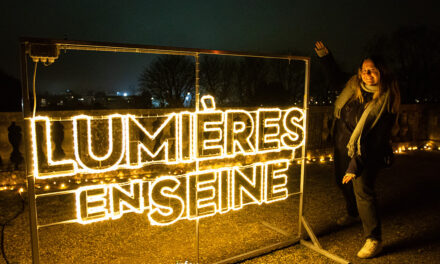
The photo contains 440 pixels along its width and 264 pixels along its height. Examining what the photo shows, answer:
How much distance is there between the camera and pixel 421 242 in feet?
13.1

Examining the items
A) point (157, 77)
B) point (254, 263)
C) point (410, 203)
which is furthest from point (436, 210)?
point (157, 77)

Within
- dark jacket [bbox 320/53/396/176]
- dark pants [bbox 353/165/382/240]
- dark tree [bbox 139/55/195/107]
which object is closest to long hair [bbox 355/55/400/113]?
dark jacket [bbox 320/53/396/176]

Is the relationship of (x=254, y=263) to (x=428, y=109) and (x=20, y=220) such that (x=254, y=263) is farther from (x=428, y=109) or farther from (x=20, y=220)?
(x=428, y=109)

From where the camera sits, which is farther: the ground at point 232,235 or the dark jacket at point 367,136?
the ground at point 232,235

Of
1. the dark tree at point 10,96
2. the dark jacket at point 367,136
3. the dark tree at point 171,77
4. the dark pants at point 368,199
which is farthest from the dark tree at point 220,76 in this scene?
the dark pants at point 368,199

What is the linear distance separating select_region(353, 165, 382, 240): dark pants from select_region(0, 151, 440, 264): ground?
13.8 inches

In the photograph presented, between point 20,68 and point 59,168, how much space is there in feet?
15.9

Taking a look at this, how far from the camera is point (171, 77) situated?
2512 cm

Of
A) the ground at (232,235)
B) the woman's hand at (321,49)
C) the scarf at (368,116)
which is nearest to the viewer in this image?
Answer: the scarf at (368,116)

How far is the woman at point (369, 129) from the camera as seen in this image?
11.1ft

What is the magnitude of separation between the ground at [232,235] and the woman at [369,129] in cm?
48

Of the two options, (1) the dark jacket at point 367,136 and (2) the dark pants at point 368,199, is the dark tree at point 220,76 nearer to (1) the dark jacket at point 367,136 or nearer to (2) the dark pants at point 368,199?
(1) the dark jacket at point 367,136

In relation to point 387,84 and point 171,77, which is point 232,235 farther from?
point 171,77

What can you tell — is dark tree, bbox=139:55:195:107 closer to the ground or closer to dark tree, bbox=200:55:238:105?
dark tree, bbox=200:55:238:105
